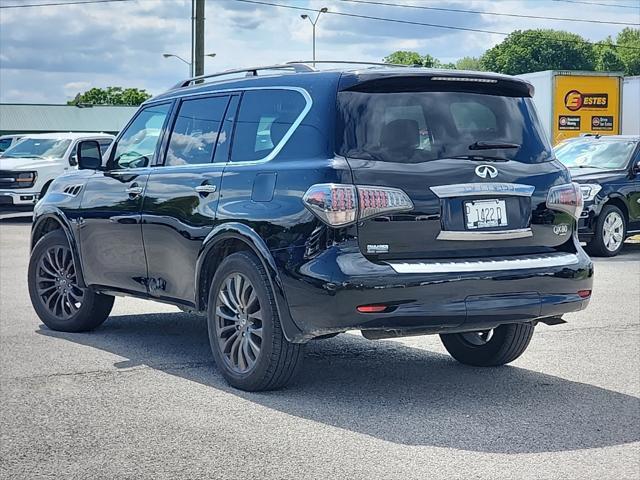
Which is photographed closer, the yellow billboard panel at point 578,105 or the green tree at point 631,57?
the yellow billboard panel at point 578,105

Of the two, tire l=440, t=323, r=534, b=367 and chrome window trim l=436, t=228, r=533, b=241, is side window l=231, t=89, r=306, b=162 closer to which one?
chrome window trim l=436, t=228, r=533, b=241

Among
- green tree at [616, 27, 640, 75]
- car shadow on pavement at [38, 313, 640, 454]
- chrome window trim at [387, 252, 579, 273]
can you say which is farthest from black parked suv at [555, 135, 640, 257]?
green tree at [616, 27, 640, 75]

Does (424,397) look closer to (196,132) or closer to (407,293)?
(407,293)

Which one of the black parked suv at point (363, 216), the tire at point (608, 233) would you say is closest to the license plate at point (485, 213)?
the black parked suv at point (363, 216)

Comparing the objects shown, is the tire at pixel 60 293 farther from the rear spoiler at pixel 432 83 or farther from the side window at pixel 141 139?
the rear spoiler at pixel 432 83

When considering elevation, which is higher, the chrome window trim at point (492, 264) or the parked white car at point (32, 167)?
the chrome window trim at point (492, 264)

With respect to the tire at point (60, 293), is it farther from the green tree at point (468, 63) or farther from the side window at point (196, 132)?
the green tree at point (468, 63)

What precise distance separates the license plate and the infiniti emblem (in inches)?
5.7

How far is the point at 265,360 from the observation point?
6.37 m

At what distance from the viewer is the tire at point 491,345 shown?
7234mm

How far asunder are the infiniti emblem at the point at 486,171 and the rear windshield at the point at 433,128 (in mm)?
Result: 100

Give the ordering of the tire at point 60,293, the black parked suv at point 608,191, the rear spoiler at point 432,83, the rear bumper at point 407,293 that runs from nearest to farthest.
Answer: the rear bumper at point 407,293 < the rear spoiler at point 432,83 < the tire at point 60,293 < the black parked suv at point 608,191

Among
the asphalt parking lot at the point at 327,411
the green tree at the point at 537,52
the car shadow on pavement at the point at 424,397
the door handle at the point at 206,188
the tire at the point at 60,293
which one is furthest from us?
the green tree at the point at 537,52

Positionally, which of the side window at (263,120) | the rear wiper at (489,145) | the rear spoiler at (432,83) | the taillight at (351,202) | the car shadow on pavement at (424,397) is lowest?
the car shadow on pavement at (424,397)
